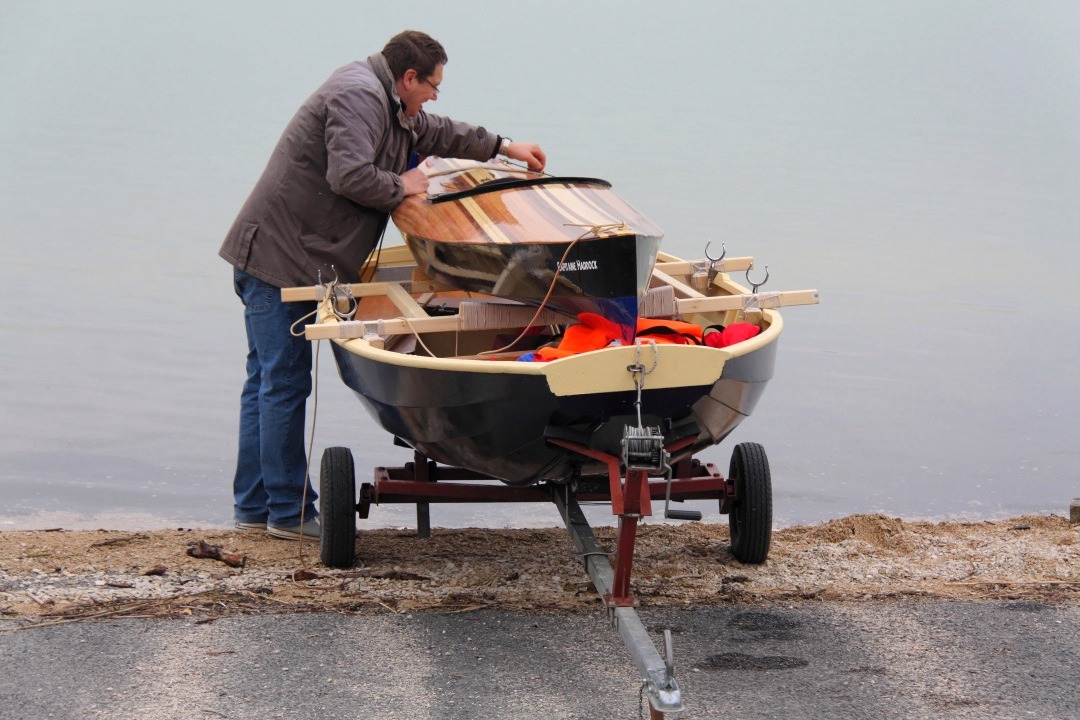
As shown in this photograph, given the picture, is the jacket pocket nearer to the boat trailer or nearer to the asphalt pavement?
the boat trailer

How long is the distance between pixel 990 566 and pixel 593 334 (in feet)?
6.67

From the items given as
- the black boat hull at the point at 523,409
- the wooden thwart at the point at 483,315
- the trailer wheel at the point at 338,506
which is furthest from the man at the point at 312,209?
the black boat hull at the point at 523,409

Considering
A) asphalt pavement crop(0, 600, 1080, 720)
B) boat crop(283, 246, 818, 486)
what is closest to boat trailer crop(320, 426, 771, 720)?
boat crop(283, 246, 818, 486)

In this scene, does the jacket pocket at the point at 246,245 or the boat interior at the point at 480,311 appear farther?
the jacket pocket at the point at 246,245

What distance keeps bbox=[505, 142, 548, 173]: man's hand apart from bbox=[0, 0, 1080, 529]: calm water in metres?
1.96

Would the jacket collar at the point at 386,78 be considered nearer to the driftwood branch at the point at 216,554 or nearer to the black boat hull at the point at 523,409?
the black boat hull at the point at 523,409

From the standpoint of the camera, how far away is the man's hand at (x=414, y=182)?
16.9 ft

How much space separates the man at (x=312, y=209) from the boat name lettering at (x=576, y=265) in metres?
0.97

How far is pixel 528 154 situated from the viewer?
19.0ft

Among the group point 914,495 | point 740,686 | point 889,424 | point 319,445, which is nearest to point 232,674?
point 740,686

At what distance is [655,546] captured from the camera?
551 cm

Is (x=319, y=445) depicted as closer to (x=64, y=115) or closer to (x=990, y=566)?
(x=990, y=566)

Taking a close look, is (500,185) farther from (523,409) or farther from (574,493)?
(523,409)

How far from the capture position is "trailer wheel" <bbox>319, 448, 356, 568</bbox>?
16.1ft
